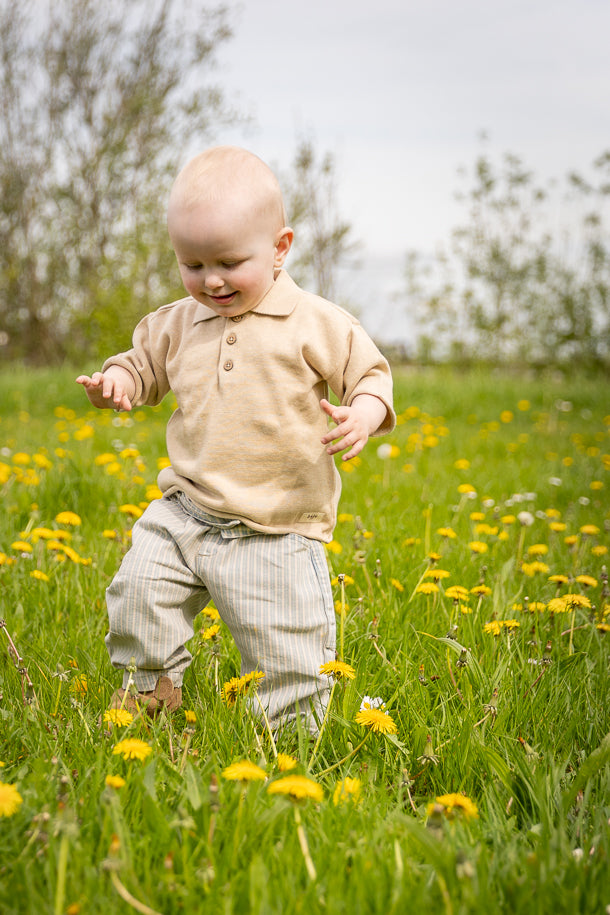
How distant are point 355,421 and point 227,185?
0.56 meters

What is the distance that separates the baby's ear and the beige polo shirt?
0.19 ft

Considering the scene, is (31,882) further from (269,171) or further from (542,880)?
(269,171)

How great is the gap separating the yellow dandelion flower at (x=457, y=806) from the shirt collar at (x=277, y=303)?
1077 millimetres

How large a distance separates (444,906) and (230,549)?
909 millimetres

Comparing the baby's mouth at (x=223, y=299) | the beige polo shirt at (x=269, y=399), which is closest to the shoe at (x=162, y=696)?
the beige polo shirt at (x=269, y=399)

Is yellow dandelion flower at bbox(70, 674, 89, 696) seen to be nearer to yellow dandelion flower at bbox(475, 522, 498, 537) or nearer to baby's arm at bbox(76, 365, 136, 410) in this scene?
baby's arm at bbox(76, 365, 136, 410)

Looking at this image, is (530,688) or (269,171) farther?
(530,688)

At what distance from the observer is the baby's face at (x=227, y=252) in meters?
1.64

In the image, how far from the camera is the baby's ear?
181cm

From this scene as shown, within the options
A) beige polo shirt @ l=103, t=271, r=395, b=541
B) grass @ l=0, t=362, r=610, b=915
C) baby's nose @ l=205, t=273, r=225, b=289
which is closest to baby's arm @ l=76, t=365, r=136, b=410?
beige polo shirt @ l=103, t=271, r=395, b=541

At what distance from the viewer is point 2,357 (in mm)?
14430

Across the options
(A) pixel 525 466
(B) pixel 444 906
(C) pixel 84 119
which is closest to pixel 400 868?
(B) pixel 444 906

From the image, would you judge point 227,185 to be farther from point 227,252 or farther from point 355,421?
point 355,421

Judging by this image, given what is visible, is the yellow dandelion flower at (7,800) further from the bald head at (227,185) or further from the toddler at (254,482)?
the bald head at (227,185)
